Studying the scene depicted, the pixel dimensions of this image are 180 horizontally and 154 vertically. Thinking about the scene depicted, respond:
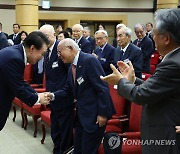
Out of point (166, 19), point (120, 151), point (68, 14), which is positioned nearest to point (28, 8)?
point (68, 14)

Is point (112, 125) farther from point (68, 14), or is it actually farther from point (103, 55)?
point (68, 14)

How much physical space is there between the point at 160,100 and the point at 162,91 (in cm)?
9

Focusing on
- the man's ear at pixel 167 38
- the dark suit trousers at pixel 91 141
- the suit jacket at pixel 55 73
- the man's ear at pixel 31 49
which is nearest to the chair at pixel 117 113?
the dark suit trousers at pixel 91 141

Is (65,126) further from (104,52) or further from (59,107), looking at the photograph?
(104,52)

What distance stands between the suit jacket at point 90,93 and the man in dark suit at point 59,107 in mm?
580

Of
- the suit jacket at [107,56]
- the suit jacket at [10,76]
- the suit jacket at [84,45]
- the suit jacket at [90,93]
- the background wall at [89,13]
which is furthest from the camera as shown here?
the background wall at [89,13]

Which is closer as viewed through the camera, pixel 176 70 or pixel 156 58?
pixel 176 70

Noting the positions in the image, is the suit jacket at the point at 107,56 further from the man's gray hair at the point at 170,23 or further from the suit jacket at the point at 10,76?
the man's gray hair at the point at 170,23

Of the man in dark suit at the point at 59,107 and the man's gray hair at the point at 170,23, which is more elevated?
the man's gray hair at the point at 170,23

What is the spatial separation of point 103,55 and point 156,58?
2.55 meters

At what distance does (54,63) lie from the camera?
3717mm

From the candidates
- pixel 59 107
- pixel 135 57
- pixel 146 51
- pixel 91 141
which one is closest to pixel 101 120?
pixel 91 141

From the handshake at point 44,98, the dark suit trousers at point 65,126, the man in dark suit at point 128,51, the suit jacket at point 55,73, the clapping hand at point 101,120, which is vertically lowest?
→ the dark suit trousers at point 65,126

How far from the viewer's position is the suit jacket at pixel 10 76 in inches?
99.0
